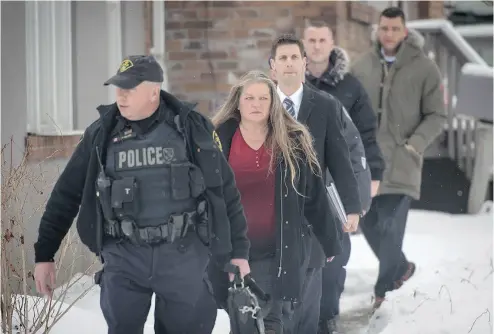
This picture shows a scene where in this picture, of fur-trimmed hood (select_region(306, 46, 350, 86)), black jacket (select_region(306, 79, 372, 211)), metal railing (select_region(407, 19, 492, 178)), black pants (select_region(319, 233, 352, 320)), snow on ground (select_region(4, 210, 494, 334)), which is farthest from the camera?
metal railing (select_region(407, 19, 492, 178))

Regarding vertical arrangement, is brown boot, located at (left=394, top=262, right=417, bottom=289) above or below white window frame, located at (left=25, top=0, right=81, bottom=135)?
below

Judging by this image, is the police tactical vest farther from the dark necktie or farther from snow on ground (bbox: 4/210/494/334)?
snow on ground (bbox: 4/210/494/334)

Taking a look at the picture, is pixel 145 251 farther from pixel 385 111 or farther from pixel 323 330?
pixel 385 111

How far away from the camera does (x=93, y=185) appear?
4289 mm

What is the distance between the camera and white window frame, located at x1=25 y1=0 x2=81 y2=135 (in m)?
7.17

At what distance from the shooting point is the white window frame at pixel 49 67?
7172 millimetres

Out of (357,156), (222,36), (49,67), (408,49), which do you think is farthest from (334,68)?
(222,36)

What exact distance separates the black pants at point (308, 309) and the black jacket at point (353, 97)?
64.0 inches

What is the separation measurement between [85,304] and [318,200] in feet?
7.40

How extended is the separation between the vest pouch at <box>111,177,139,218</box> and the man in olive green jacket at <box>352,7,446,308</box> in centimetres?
371

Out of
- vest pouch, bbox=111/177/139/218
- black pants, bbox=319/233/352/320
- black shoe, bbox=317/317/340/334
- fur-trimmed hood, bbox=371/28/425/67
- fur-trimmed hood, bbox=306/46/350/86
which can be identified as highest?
fur-trimmed hood, bbox=371/28/425/67

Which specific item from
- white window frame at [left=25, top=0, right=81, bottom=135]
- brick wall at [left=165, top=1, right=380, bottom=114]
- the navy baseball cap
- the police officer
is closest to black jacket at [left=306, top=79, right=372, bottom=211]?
the police officer

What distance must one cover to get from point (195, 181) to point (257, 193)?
87 centimetres

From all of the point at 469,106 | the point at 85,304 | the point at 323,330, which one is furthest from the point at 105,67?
the point at 469,106
